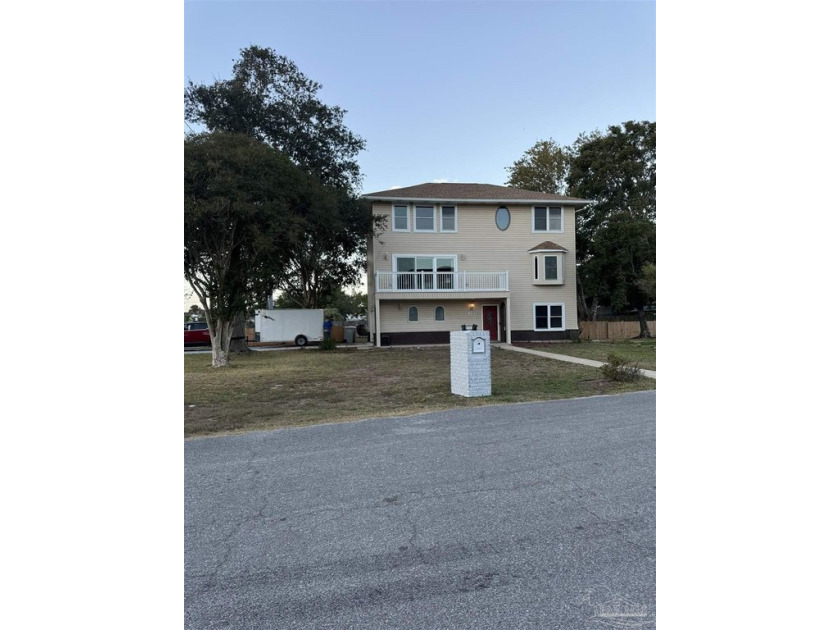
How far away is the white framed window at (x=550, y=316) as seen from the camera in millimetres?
20797

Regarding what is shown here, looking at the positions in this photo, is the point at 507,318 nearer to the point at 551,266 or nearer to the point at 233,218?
the point at 551,266

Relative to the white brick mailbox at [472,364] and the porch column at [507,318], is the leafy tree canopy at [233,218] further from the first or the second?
the porch column at [507,318]

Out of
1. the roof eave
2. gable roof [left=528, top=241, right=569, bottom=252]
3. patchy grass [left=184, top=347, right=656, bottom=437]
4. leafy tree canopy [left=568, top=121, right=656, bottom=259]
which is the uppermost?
leafy tree canopy [left=568, top=121, right=656, bottom=259]

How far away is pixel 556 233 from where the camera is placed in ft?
68.7

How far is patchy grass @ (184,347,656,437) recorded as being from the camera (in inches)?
261

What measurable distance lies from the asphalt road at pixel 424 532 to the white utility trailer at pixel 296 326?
16496 mm

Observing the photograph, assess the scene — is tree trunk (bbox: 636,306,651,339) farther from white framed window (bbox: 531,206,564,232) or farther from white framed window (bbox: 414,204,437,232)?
white framed window (bbox: 414,204,437,232)

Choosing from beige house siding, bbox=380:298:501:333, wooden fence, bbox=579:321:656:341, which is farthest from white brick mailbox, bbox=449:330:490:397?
wooden fence, bbox=579:321:656:341

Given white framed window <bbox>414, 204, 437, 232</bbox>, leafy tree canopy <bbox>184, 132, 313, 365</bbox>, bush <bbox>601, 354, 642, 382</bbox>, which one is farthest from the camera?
white framed window <bbox>414, 204, 437, 232</bbox>

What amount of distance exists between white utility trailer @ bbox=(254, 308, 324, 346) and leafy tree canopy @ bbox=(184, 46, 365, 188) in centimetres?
557

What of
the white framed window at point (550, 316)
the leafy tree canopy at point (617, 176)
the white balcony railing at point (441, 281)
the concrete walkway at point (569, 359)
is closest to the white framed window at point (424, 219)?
the white balcony railing at point (441, 281)
